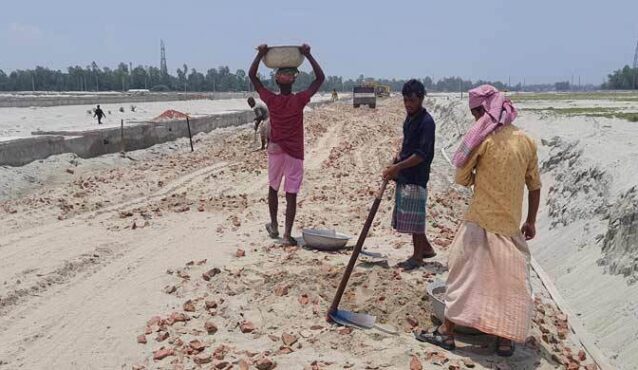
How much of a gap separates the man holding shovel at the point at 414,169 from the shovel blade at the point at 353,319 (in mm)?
1090

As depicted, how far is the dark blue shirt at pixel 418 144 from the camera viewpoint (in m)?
5.05

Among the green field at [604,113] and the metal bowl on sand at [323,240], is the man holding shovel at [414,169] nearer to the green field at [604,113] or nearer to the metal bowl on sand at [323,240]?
the metal bowl on sand at [323,240]

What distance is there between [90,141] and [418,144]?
9086mm

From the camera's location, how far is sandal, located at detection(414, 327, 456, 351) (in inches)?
157

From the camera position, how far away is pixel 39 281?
17.2 feet

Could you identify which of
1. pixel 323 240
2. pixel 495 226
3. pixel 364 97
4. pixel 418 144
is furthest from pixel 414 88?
pixel 364 97

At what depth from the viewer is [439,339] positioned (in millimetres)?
4004

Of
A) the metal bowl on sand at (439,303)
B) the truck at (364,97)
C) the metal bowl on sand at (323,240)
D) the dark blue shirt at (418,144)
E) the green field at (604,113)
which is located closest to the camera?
the metal bowl on sand at (439,303)

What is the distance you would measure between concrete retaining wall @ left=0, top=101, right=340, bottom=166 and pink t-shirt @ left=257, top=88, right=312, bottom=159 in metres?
5.60

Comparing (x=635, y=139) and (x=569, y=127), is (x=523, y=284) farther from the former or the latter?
(x=569, y=127)

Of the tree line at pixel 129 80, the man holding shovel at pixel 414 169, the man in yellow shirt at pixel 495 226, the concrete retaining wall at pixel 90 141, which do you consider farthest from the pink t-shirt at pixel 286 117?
the tree line at pixel 129 80

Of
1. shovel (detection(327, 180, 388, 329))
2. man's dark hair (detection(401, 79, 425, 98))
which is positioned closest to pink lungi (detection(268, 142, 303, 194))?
man's dark hair (detection(401, 79, 425, 98))

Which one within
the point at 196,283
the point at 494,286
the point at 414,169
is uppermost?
the point at 414,169

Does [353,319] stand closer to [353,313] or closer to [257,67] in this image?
[353,313]
